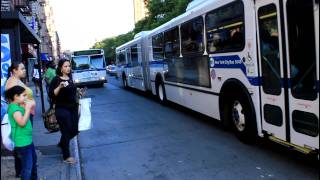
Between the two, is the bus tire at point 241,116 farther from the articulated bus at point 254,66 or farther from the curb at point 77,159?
the curb at point 77,159

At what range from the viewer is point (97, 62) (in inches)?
1185

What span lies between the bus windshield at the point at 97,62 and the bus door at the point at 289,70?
2297cm

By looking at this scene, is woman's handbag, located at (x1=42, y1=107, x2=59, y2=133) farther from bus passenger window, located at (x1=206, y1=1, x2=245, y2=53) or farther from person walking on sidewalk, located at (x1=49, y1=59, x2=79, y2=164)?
bus passenger window, located at (x1=206, y1=1, x2=245, y2=53)

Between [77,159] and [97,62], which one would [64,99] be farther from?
[97,62]

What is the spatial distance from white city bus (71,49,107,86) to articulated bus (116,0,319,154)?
16492 millimetres

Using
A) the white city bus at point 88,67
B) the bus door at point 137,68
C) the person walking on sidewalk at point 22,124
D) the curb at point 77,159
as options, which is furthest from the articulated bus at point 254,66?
the white city bus at point 88,67

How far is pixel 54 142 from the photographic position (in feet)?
33.5

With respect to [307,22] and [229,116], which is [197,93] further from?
[307,22]

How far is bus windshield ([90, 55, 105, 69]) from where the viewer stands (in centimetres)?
2999

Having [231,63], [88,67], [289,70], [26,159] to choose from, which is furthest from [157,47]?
[88,67]

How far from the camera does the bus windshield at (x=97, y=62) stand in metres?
30.0

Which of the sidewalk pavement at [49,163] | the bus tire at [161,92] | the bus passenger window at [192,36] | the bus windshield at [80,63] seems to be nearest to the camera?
the sidewalk pavement at [49,163]

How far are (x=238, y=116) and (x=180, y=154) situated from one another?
1.43 metres

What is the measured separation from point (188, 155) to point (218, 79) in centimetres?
222
